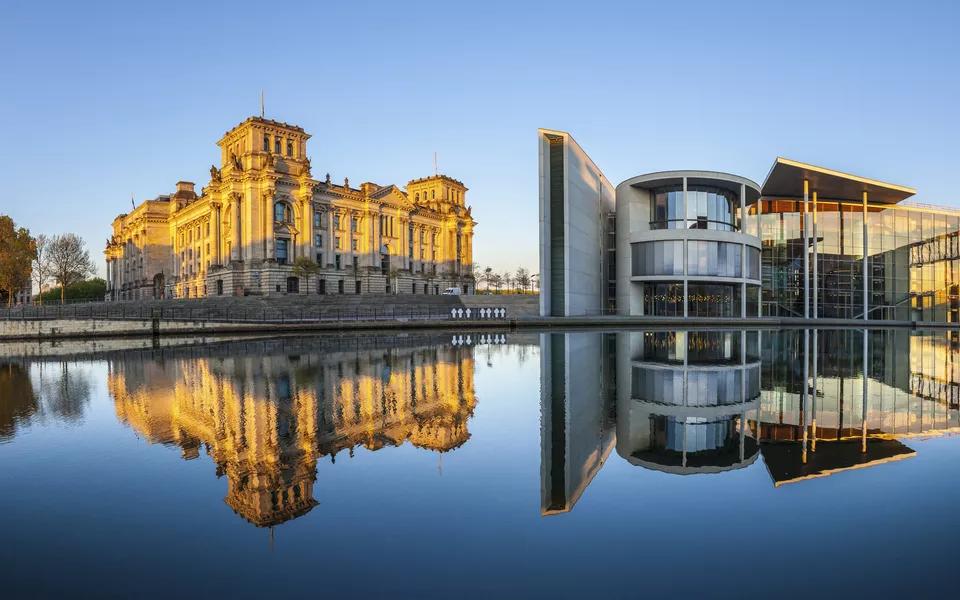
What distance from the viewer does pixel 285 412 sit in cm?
1036

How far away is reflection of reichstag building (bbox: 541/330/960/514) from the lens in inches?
283

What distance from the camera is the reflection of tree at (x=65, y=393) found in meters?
11.1

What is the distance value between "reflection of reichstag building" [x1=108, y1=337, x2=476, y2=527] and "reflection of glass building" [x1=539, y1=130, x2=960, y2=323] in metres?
32.8

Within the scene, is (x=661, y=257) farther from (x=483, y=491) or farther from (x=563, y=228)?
(x=483, y=491)

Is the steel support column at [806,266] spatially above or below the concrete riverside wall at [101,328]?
above

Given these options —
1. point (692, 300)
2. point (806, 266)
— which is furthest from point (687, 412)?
point (806, 266)

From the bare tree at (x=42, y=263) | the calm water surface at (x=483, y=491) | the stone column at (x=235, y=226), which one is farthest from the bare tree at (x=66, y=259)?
the calm water surface at (x=483, y=491)

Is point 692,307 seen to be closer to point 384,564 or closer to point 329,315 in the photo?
point 329,315

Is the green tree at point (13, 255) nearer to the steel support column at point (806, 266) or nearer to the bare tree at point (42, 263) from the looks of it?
the bare tree at point (42, 263)

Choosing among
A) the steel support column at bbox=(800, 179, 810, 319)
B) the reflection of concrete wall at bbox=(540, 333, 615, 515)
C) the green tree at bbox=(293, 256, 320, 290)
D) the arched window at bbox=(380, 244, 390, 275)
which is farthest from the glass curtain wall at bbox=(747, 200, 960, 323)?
the reflection of concrete wall at bbox=(540, 333, 615, 515)

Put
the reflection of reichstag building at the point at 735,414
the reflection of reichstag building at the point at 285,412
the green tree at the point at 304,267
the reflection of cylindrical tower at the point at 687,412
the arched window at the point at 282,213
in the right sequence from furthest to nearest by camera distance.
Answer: the arched window at the point at 282,213, the green tree at the point at 304,267, the reflection of cylindrical tower at the point at 687,412, the reflection of reichstag building at the point at 735,414, the reflection of reichstag building at the point at 285,412

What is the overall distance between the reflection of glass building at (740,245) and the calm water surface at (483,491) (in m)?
37.6

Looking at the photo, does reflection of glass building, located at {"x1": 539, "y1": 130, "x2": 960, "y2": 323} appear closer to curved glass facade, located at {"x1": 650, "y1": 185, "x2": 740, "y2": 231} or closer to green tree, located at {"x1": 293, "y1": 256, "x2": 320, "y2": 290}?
curved glass facade, located at {"x1": 650, "y1": 185, "x2": 740, "y2": 231}

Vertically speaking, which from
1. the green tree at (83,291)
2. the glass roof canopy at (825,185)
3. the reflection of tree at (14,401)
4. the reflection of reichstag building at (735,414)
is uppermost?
the glass roof canopy at (825,185)
